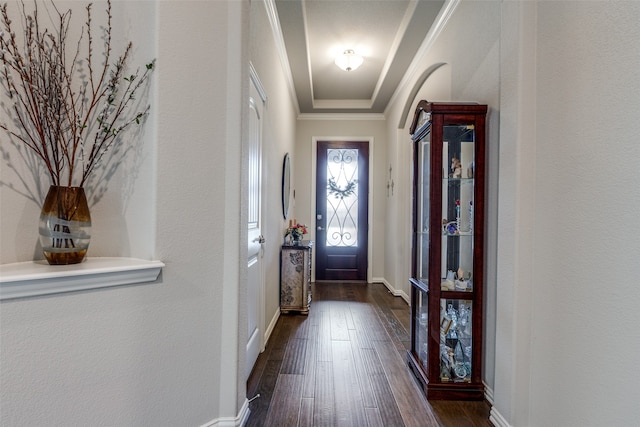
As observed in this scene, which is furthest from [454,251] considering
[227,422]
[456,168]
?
[227,422]

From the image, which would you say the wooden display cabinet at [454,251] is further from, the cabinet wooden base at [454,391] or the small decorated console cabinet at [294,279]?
the small decorated console cabinet at [294,279]

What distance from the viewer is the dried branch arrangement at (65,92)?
1.07 meters

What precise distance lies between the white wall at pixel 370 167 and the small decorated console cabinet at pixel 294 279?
176cm

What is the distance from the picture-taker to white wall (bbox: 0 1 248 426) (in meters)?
1.06

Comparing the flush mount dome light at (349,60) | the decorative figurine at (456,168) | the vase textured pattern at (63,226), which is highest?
the flush mount dome light at (349,60)

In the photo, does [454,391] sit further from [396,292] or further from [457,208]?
[396,292]

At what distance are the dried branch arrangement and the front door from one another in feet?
13.3

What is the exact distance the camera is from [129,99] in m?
1.30

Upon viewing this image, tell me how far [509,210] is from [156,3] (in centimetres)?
195

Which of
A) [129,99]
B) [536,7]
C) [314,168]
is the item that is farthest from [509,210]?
[314,168]

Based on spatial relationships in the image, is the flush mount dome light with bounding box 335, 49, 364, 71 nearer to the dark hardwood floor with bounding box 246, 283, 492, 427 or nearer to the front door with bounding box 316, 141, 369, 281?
the front door with bounding box 316, 141, 369, 281

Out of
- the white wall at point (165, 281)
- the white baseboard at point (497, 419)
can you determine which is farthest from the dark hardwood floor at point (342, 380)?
the white wall at point (165, 281)

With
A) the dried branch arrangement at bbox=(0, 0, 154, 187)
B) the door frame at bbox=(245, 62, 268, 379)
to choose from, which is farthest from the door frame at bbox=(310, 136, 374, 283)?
the dried branch arrangement at bbox=(0, 0, 154, 187)

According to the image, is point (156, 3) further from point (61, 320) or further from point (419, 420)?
point (419, 420)
